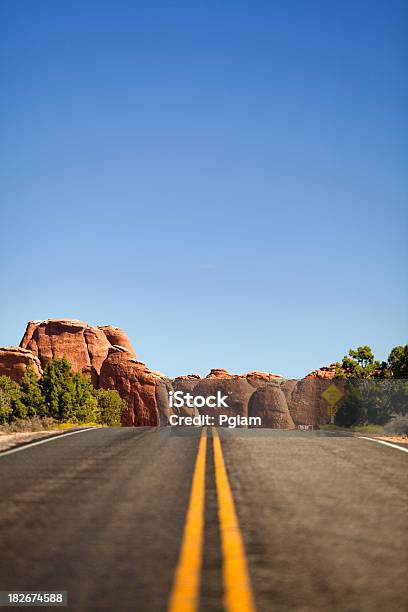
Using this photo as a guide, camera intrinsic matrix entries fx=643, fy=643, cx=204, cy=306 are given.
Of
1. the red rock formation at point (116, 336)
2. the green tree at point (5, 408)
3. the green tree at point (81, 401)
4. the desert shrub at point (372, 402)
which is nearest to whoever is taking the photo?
the desert shrub at point (372, 402)

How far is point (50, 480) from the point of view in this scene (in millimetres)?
8164

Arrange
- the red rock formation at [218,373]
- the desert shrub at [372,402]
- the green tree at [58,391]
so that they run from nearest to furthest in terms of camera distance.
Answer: the desert shrub at [372,402] → the green tree at [58,391] → the red rock formation at [218,373]

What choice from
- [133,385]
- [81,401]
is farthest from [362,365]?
[133,385]

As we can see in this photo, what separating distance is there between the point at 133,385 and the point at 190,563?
101 metres

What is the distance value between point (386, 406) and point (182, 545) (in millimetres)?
48307

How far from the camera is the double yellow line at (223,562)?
12.0 ft

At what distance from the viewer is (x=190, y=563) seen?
14.4ft

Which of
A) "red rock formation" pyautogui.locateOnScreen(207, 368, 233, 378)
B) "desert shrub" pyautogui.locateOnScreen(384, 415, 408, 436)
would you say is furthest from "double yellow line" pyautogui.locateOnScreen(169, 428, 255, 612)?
"red rock formation" pyautogui.locateOnScreen(207, 368, 233, 378)

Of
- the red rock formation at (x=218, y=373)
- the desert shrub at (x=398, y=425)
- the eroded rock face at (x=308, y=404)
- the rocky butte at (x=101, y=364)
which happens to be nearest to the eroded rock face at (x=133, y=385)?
the rocky butte at (x=101, y=364)

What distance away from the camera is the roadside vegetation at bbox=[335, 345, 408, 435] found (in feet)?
133

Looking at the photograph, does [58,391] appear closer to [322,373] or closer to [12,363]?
[12,363]

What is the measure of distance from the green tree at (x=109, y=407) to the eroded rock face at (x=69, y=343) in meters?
14.9

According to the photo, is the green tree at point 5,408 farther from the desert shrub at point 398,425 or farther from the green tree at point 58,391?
the desert shrub at point 398,425

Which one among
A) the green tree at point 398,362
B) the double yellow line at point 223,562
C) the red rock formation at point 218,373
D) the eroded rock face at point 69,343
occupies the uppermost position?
the eroded rock face at point 69,343
